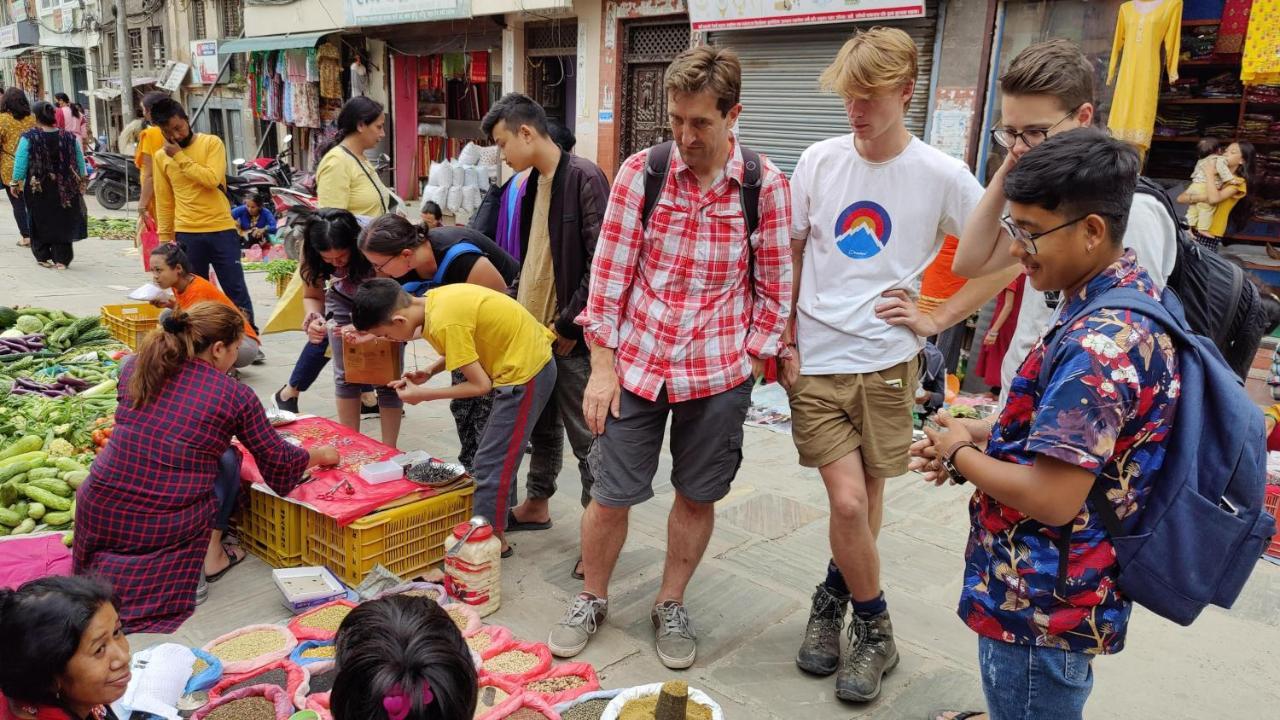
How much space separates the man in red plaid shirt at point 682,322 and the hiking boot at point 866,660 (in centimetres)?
50

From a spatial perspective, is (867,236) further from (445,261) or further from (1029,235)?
(445,261)

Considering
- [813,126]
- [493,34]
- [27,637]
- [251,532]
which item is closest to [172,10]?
[493,34]

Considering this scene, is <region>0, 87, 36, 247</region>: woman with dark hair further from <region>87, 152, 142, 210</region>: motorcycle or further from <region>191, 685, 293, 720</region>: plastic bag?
<region>191, 685, 293, 720</region>: plastic bag

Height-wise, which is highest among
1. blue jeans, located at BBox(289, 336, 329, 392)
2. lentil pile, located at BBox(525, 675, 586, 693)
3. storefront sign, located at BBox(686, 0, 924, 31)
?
storefront sign, located at BBox(686, 0, 924, 31)

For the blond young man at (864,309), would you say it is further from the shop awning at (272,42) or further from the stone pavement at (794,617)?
the shop awning at (272,42)

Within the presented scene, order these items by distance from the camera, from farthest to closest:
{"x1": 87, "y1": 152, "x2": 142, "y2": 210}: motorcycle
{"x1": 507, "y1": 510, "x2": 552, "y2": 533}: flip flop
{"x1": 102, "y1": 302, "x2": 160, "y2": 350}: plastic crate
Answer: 1. {"x1": 87, "y1": 152, "x2": 142, "y2": 210}: motorcycle
2. {"x1": 102, "y1": 302, "x2": 160, "y2": 350}: plastic crate
3. {"x1": 507, "y1": 510, "x2": 552, "y2": 533}: flip flop

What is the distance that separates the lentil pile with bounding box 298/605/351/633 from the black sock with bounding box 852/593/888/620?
169 centimetres

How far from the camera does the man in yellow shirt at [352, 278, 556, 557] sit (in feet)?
10.3

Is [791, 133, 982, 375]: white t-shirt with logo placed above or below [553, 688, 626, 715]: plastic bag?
above

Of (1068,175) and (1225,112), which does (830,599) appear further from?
(1225,112)

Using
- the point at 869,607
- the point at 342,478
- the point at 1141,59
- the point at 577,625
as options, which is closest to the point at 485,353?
the point at 342,478

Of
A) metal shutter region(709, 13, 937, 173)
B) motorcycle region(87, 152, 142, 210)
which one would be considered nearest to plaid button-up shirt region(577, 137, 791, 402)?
metal shutter region(709, 13, 937, 173)

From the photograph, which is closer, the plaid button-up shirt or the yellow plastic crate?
the plaid button-up shirt

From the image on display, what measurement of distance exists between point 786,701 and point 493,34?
11250 millimetres
